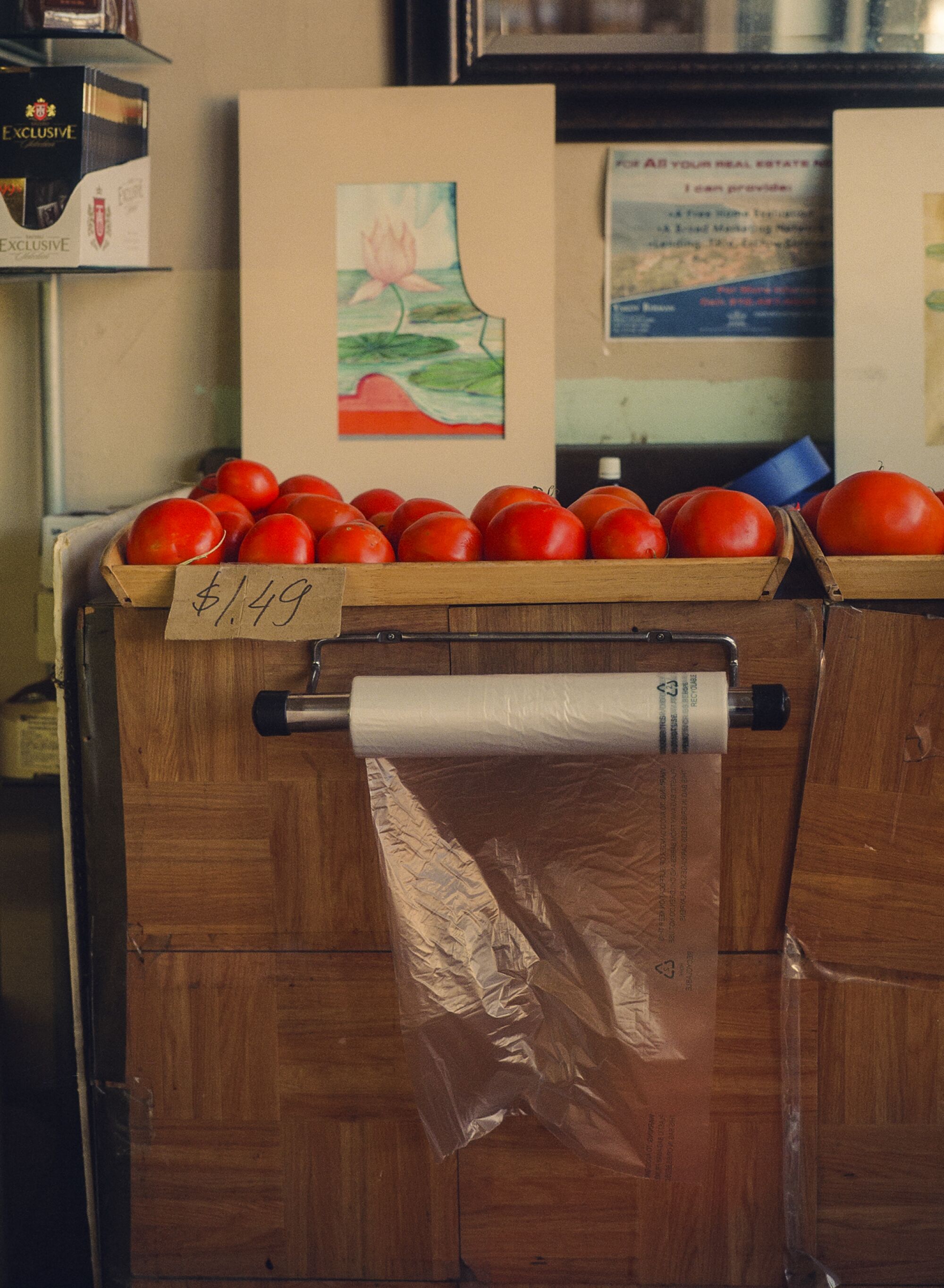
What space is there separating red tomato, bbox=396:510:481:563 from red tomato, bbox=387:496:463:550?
8cm

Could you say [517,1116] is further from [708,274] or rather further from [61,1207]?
[708,274]

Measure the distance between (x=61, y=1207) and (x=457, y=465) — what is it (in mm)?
1325

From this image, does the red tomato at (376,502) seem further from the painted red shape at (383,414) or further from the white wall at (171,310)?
the white wall at (171,310)

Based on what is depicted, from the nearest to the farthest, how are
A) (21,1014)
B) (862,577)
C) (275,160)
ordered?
(862,577), (275,160), (21,1014)

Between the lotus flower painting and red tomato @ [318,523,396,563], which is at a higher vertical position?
the lotus flower painting

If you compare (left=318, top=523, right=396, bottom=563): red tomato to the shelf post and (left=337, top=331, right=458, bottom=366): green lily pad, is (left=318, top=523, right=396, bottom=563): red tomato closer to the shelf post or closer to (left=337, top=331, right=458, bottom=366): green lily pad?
(left=337, top=331, right=458, bottom=366): green lily pad

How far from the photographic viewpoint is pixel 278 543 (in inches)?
42.2

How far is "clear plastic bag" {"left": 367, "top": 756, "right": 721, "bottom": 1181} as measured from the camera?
1025 millimetres

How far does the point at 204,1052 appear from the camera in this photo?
1088 mm

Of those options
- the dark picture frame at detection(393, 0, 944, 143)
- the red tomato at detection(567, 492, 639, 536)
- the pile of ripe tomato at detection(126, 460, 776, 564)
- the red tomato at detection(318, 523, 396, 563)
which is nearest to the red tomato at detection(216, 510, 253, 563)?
the pile of ripe tomato at detection(126, 460, 776, 564)

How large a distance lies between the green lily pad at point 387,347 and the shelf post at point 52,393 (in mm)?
459

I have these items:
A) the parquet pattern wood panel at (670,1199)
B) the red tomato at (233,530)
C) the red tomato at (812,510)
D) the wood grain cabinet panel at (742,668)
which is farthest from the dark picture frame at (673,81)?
the parquet pattern wood panel at (670,1199)

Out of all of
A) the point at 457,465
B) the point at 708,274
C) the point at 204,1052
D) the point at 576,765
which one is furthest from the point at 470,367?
the point at 204,1052

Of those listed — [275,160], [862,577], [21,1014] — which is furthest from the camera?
[21,1014]
